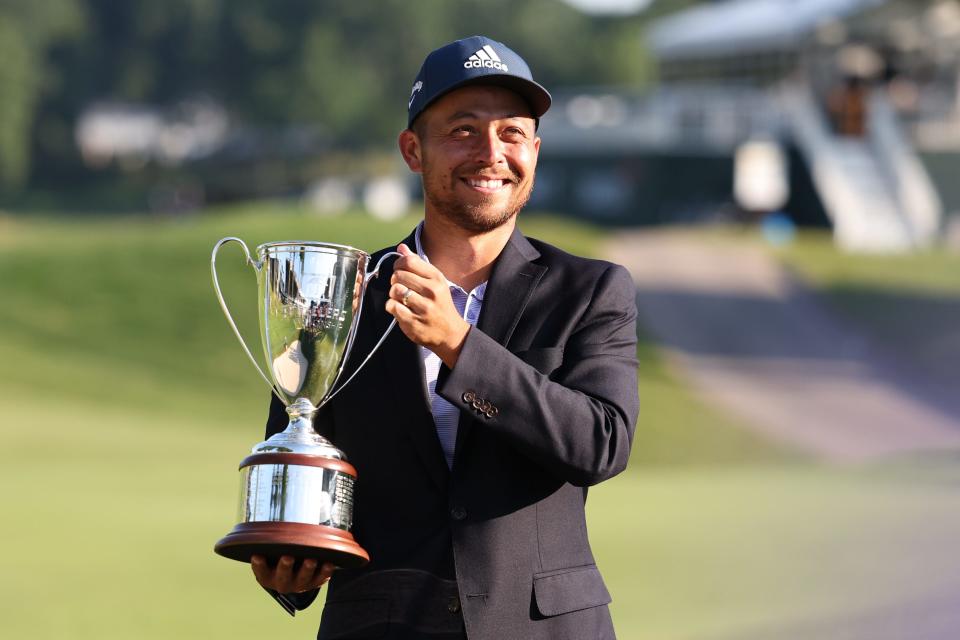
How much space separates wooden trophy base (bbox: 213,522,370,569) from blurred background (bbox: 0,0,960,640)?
20.2ft

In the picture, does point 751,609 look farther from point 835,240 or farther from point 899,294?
point 835,240

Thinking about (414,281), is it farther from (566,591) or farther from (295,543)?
(566,591)

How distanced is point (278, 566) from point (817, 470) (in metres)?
16.2

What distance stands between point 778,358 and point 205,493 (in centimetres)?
1351

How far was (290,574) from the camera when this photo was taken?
3090 mm

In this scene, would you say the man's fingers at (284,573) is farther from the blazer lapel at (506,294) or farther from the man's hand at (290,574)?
the blazer lapel at (506,294)

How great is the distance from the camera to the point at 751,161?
4284 centimetres

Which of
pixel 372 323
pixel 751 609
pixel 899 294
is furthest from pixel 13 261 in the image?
pixel 372 323

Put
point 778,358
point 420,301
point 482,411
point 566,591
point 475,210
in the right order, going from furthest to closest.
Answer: point 778,358, point 475,210, point 566,591, point 482,411, point 420,301

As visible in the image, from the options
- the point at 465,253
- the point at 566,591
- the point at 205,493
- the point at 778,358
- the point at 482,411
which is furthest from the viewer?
the point at 778,358

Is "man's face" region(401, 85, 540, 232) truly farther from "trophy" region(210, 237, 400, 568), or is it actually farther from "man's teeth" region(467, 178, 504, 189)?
"trophy" region(210, 237, 400, 568)

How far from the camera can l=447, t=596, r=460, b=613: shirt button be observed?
2.96m

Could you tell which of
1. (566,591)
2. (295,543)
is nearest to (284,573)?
(295,543)

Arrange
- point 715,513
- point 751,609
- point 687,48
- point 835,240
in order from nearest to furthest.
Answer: point 751,609
point 715,513
point 835,240
point 687,48
